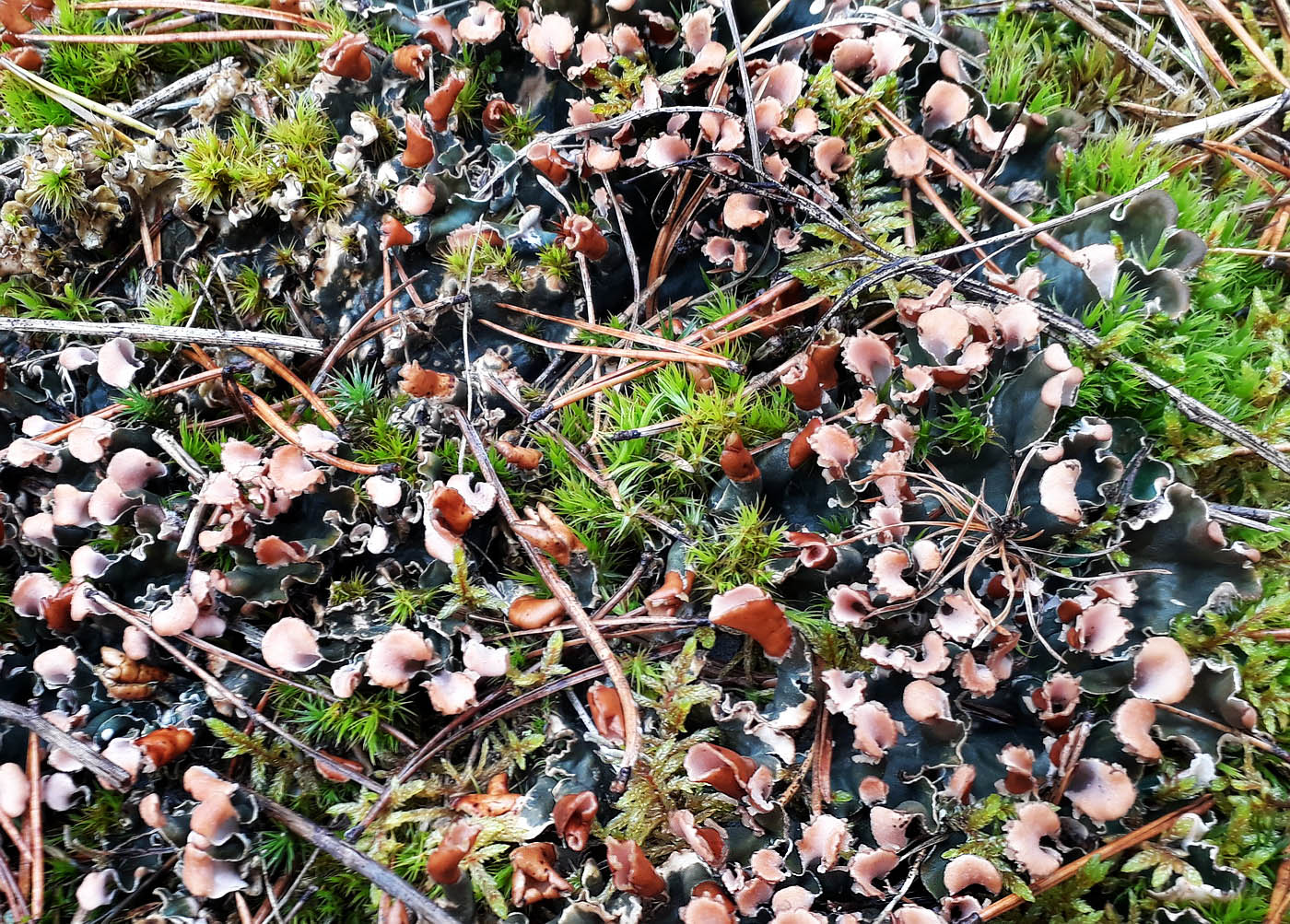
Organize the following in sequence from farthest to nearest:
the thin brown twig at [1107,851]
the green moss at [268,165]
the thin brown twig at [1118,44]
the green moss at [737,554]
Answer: the thin brown twig at [1118,44] < the green moss at [268,165] < the green moss at [737,554] < the thin brown twig at [1107,851]

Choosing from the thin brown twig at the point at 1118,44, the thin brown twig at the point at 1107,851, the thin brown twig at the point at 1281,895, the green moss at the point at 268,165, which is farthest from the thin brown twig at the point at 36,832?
the thin brown twig at the point at 1118,44

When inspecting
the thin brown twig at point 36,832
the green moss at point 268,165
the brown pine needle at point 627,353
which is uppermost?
the green moss at point 268,165

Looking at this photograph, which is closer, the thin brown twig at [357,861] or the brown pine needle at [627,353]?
the thin brown twig at [357,861]

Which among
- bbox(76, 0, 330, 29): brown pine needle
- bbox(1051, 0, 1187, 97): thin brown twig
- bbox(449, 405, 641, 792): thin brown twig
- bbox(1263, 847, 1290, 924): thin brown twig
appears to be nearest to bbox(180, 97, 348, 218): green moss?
bbox(76, 0, 330, 29): brown pine needle

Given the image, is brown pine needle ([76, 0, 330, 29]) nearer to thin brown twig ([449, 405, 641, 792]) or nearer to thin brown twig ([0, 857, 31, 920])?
thin brown twig ([449, 405, 641, 792])

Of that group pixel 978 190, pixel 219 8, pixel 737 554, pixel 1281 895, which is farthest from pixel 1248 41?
pixel 219 8

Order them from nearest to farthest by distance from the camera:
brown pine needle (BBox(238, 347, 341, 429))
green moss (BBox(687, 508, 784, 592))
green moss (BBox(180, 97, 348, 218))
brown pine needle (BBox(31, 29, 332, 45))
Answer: green moss (BBox(687, 508, 784, 592)), brown pine needle (BBox(238, 347, 341, 429)), green moss (BBox(180, 97, 348, 218)), brown pine needle (BBox(31, 29, 332, 45))

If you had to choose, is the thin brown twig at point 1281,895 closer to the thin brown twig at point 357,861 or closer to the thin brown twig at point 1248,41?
the thin brown twig at point 357,861

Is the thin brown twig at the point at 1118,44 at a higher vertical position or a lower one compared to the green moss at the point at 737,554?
higher

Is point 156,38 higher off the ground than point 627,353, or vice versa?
point 156,38

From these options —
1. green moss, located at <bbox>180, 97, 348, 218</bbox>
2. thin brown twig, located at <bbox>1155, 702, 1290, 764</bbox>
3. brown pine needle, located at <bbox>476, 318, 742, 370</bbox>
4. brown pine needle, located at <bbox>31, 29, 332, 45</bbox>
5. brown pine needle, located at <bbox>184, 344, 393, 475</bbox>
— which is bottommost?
thin brown twig, located at <bbox>1155, 702, 1290, 764</bbox>

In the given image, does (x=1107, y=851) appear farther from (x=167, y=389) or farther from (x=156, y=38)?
(x=156, y=38)

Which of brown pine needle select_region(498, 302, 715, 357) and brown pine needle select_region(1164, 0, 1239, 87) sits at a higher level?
brown pine needle select_region(1164, 0, 1239, 87)
